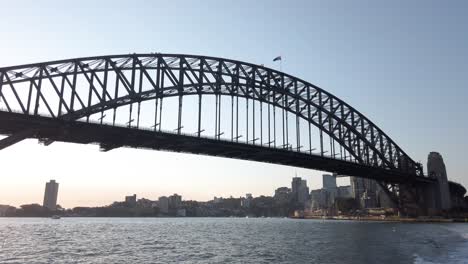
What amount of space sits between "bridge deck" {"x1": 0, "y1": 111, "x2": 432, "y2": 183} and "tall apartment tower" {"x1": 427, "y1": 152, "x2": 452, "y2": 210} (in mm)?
39904

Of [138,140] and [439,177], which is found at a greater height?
[439,177]

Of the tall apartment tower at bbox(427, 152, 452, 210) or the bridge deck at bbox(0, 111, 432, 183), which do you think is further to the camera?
the tall apartment tower at bbox(427, 152, 452, 210)

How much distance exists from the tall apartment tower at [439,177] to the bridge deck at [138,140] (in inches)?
1571

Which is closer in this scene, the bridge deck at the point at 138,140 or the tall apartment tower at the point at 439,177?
the bridge deck at the point at 138,140

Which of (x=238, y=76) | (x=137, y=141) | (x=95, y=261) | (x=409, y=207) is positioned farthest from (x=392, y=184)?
(x=95, y=261)

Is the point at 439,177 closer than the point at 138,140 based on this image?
No

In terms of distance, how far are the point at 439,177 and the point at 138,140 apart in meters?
82.6

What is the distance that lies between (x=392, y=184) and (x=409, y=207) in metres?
7.67

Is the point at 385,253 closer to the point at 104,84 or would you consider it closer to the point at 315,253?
the point at 315,253

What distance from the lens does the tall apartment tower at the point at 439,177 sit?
108 meters

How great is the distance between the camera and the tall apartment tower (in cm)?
10788

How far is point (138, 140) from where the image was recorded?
57.9 metres

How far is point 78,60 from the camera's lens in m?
54.6

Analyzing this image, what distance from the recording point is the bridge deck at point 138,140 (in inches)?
1901
